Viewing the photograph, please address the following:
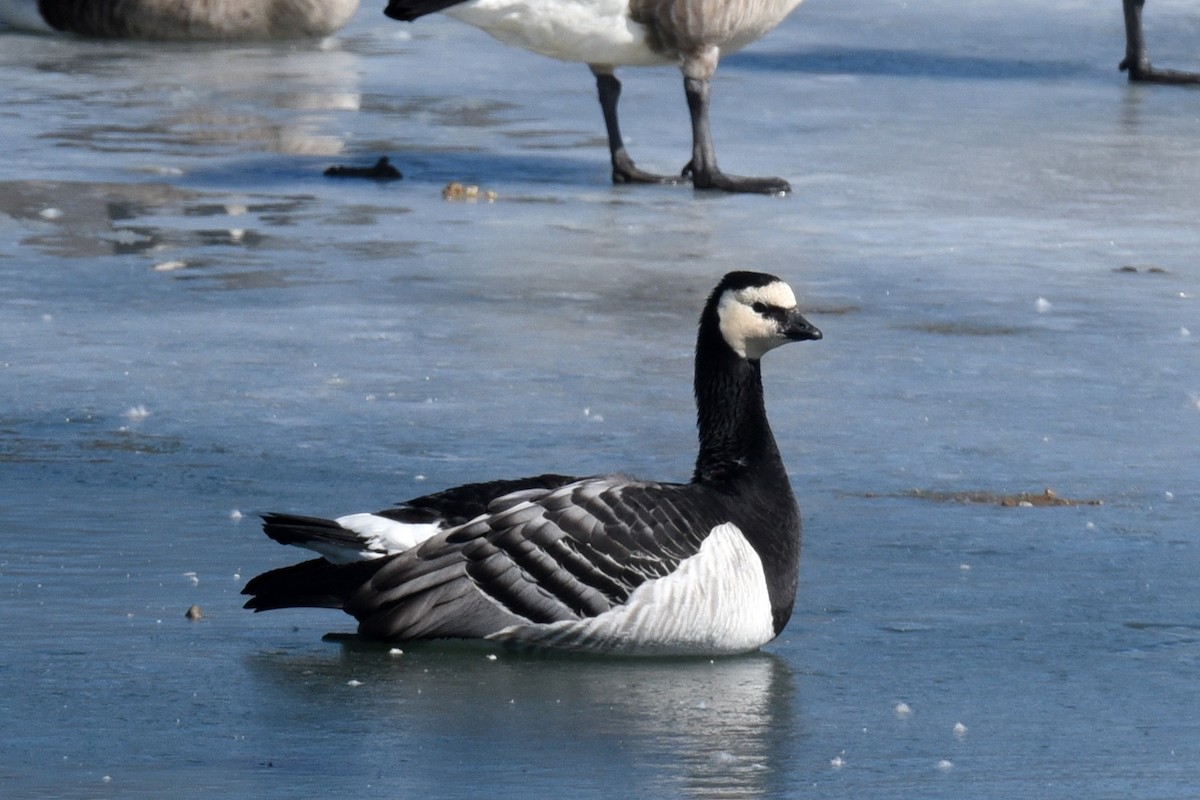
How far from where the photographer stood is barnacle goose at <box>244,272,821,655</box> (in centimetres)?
498

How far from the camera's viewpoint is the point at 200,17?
1692 cm

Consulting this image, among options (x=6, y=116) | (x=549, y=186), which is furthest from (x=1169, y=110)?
(x=6, y=116)

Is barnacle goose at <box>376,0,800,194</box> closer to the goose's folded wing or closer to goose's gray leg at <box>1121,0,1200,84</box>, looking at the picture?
goose's gray leg at <box>1121,0,1200,84</box>

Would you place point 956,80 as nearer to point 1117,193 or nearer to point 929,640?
point 1117,193

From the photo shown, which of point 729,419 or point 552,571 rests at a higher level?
point 729,419

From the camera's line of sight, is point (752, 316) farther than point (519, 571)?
Yes

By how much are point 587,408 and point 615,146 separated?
4750 millimetres

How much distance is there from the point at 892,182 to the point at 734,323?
6349 millimetres

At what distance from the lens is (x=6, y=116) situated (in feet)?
44.7

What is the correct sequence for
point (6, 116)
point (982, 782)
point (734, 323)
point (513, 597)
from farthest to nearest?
point (6, 116) → point (734, 323) → point (513, 597) → point (982, 782)

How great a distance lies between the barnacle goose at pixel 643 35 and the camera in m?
11.5

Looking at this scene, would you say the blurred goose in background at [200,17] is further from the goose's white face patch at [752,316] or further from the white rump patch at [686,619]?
the white rump patch at [686,619]

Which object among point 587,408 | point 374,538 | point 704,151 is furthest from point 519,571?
point 704,151

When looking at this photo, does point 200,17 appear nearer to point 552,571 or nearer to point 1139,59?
point 1139,59
